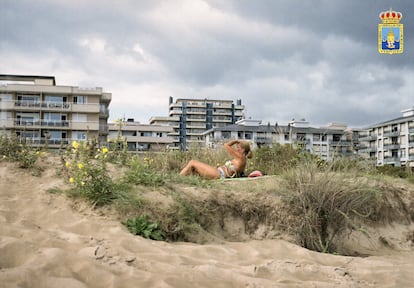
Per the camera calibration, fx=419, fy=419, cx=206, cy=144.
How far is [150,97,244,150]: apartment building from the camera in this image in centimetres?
10425

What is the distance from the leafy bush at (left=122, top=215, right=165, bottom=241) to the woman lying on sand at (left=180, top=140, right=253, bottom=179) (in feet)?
8.61

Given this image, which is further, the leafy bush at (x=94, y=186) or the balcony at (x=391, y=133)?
the balcony at (x=391, y=133)

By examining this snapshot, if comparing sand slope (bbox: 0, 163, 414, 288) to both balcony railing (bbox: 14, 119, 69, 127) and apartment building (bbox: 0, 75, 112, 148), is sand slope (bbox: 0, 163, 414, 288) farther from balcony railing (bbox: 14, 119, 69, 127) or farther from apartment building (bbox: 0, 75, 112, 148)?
balcony railing (bbox: 14, 119, 69, 127)

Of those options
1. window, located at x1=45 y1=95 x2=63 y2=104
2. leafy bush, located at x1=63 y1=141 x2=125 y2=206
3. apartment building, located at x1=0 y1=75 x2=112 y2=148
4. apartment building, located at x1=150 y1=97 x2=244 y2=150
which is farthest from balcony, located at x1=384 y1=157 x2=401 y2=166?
leafy bush, located at x1=63 y1=141 x2=125 y2=206

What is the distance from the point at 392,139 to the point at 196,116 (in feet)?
159

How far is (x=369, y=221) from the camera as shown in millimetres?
6520

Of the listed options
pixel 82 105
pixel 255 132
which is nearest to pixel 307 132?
pixel 255 132

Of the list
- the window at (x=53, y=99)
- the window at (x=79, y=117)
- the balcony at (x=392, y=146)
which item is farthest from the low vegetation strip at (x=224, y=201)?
the balcony at (x=392, y=146)

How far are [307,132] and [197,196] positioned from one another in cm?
6198

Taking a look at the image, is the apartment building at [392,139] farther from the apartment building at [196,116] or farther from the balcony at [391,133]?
the apartment building at [196,116]

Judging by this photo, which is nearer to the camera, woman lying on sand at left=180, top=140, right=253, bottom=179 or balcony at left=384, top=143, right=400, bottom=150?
woman lying on sand at left=180, top=140, right=253, bottom=179

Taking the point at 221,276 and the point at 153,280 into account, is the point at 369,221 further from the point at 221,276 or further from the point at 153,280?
the point at 153,280

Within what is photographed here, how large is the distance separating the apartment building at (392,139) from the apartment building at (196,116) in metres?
36.0

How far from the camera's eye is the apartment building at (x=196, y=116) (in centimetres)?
10425
